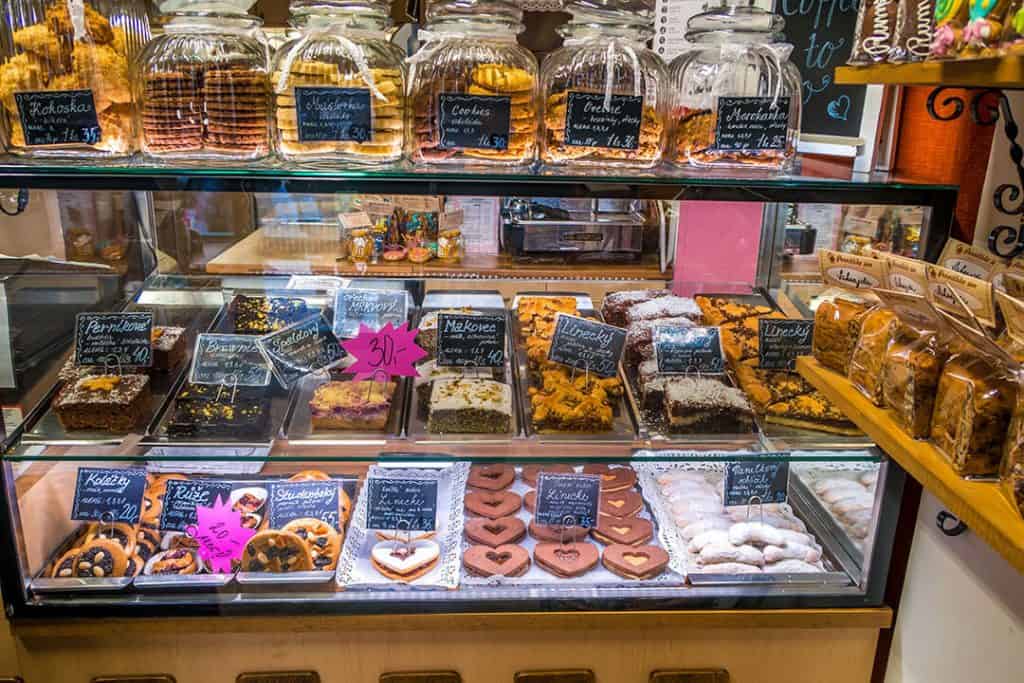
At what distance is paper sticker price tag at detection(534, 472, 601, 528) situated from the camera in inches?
79.7

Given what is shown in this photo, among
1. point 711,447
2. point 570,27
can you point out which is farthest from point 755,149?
point 711,447

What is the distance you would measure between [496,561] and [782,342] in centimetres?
95

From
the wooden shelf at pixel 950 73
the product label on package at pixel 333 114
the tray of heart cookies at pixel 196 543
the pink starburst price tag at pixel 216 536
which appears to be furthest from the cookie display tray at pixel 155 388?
the wooden shelf at pixel 950 73

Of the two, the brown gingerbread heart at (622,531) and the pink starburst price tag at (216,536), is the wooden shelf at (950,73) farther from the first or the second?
the pink starburst price tag at (216,536)

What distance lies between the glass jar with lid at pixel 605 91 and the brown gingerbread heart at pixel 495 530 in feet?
3.34

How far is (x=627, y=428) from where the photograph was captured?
6.36ft

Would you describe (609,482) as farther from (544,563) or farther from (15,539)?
(15,539)

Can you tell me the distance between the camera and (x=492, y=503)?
2.28 metres

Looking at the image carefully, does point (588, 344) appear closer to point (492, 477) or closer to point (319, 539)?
point (492, 477)

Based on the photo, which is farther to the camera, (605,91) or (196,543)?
(196,543)

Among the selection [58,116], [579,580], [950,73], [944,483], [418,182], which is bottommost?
[579,580]

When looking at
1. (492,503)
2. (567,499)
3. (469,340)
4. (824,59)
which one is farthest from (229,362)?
(824,59)

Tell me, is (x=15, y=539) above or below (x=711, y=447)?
below

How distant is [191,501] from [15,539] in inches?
15.2
